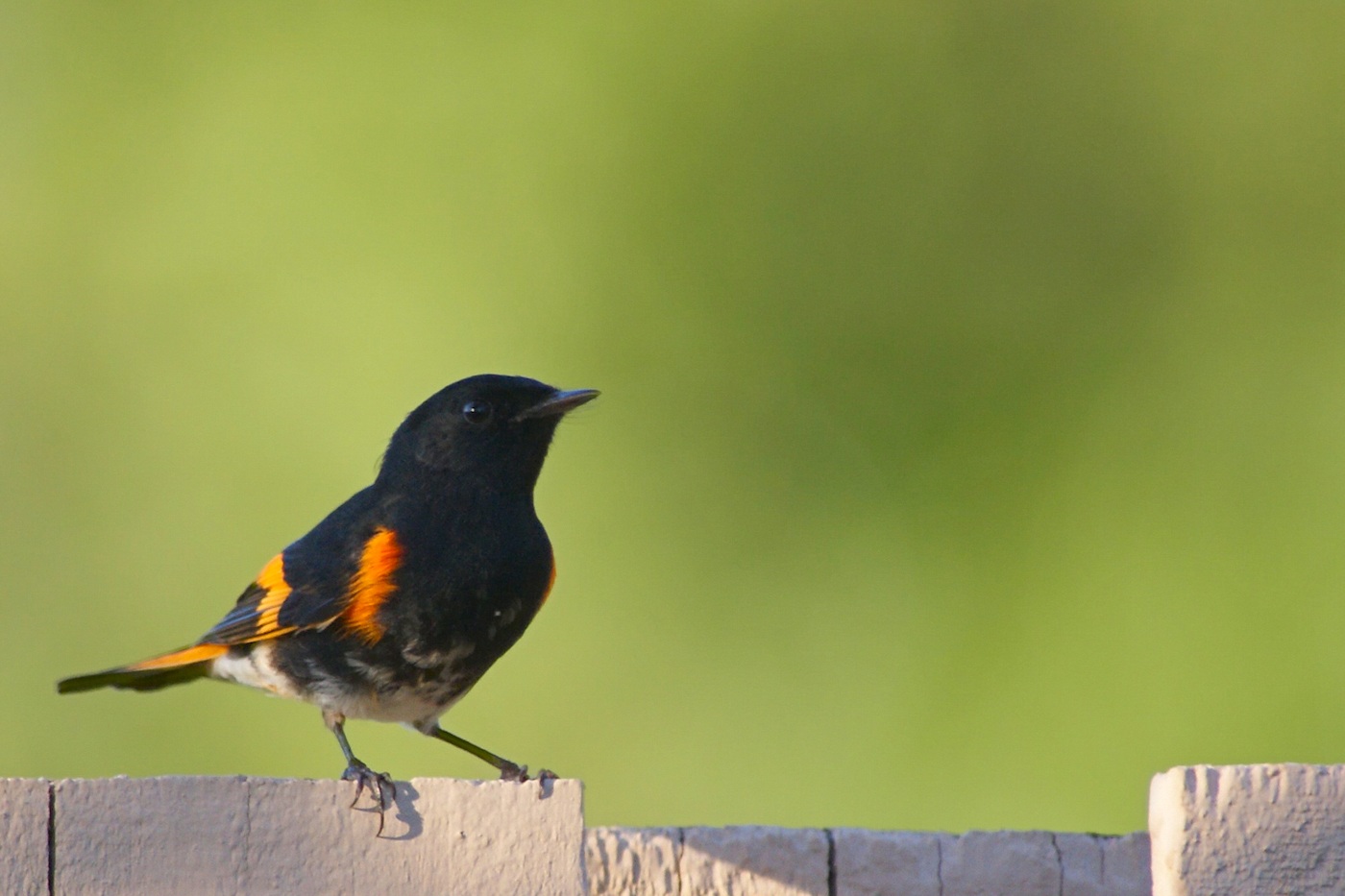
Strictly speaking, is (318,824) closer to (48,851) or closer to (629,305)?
(48,851)

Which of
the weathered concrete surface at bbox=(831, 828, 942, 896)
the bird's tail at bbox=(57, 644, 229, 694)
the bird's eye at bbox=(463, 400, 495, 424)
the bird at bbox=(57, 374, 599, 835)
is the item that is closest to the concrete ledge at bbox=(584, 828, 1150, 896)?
the weathered concrete surface at bbox=(831, 828, 942, 896)

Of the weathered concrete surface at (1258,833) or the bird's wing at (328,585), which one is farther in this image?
the bird's wing at (328,585)

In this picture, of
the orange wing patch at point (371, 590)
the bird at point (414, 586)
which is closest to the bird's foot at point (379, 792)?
the bird at point (414, 586)

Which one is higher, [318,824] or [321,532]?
[321,532]

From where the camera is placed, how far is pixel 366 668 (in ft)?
10.3

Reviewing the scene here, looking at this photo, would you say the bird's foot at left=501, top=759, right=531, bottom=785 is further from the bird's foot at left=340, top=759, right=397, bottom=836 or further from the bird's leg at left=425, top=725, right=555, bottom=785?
the bird's foot at left=340, top=759, right=397, bottom=836

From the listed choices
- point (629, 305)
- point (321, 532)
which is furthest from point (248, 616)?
point (629, 305)

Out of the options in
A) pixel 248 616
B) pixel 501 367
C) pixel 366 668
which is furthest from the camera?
pixel 501 367

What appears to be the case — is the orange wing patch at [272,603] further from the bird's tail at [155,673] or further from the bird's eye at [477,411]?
the bird's eye at [477,411]

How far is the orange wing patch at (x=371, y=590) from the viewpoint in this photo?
3.10m

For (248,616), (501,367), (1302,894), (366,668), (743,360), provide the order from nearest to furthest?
(1302,894)
(366,668)
(248,616)
(501,367)
(743,360)

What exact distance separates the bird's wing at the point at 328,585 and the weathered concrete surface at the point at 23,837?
1283 mm

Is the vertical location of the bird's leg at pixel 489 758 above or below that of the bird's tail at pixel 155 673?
below

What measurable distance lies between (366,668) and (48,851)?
4.35ft
